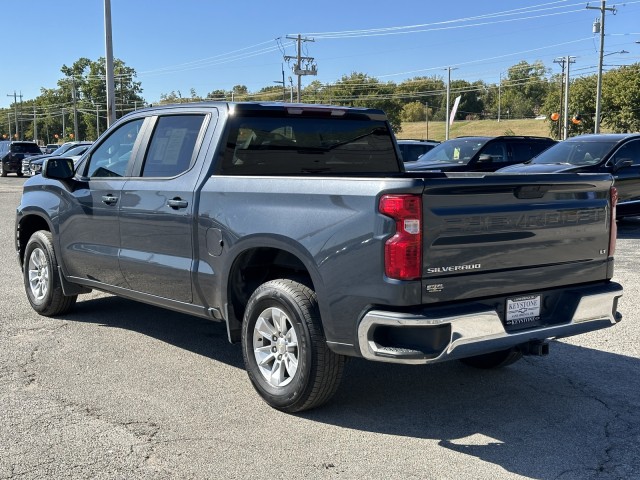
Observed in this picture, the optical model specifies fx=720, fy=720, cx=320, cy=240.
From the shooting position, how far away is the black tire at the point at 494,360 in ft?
17.6

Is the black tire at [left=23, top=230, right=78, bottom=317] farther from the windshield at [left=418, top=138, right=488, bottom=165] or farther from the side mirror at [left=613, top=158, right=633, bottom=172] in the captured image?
the windshield at [left=418, top=138, right=488, bottom=165]

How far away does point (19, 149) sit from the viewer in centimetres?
3969

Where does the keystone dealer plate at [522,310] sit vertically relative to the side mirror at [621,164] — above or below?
below

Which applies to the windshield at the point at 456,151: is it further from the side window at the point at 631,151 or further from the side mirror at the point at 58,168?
the side mirror at the point at 58,168

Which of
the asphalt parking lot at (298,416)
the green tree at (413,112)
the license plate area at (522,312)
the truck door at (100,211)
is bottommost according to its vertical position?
the asphalt parking lot at (298,416)

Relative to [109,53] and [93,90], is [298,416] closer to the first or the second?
[109,53]

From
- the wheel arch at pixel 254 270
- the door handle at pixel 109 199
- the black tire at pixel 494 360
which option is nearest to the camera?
the wheel arch at pixel 254 270

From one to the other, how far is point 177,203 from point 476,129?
364 feet

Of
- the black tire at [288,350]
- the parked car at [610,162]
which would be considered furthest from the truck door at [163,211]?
the parked car at [610,162]

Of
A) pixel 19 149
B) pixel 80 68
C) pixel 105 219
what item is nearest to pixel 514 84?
pixel 80 68

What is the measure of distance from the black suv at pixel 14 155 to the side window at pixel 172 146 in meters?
36.4

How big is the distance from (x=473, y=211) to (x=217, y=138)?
205 cm

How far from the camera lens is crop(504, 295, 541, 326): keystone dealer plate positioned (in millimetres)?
4211

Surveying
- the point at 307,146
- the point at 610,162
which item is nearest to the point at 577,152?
the point at 610,162
